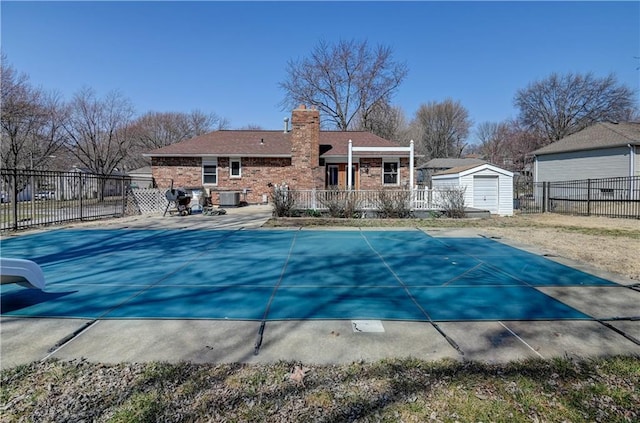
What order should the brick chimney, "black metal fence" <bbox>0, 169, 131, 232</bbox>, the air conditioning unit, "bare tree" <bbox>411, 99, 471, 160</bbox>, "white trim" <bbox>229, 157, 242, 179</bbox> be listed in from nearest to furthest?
"black metal fence" <bbox>0, 169, 131, 232</bbox> < the brick chimney < the air conditioning unit < "white trim" <bbox>229, 157, 242, 179</bbox> < "bare tree" <bbox>411, 99, 471, 160</bbox>

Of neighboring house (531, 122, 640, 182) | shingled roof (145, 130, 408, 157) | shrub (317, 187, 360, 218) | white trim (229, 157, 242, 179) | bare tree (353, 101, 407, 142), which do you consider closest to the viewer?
shrub (317, 187, 360, 218)

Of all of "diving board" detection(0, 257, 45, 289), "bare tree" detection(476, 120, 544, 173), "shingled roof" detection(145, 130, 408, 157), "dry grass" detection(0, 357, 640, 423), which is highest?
"bare tree" detection(476, 120, 544, 173)

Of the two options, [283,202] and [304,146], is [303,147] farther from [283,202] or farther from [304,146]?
[283,202]

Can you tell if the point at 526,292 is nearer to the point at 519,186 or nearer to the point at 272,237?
the point at 272,237

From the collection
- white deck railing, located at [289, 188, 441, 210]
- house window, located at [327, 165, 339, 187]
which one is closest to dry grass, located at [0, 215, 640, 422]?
white deck railing, located at [289, 188, 441, 210]

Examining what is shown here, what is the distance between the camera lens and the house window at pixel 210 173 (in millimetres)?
22234

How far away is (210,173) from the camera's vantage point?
73.3 ft

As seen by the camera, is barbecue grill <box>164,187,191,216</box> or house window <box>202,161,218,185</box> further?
house window <box>202,161,218,185</box>

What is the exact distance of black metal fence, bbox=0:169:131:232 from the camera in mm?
11750

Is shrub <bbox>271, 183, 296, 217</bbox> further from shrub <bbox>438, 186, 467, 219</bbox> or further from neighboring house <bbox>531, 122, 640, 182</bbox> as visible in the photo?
neighboring house <bbox>531, 122, 640, 182</bbox>

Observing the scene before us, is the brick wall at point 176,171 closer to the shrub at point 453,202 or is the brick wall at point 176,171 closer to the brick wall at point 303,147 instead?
the brick wall at point 303,147

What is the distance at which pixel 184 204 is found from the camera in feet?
52.9

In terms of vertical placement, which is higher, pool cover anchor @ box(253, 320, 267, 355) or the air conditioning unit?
the air conditioning unit

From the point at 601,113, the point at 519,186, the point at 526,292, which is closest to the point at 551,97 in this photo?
the point at 601,113
